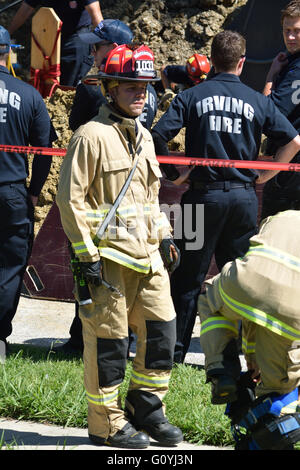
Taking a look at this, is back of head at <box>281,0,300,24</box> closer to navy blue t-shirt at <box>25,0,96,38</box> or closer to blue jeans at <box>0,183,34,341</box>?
blue jeans at <box>0,183,34,341</box>

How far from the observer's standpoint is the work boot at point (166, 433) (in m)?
4.21

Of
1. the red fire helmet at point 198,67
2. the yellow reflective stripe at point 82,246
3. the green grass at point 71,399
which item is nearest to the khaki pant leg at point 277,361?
the green grass at point 71,399

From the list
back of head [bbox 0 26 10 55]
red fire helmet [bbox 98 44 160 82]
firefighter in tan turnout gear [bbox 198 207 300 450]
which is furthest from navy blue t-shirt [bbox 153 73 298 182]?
firefighter in tan turnout gear [bbox 198 207 300 450]

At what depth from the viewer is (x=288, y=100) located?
19.2ft

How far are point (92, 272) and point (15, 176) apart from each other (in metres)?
1.81

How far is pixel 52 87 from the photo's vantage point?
27.9 feet

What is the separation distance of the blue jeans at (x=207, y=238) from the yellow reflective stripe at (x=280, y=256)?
2211 mm

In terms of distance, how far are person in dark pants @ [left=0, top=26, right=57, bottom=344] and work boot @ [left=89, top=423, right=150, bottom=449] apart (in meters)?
1.82

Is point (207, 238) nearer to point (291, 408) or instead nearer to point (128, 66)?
point (128, 66)

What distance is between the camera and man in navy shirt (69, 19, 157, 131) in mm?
5293

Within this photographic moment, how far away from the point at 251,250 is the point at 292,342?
40 cm

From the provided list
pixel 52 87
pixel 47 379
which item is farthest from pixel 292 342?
pixel 52 87

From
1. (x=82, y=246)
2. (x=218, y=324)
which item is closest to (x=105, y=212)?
(x=82, y=246)

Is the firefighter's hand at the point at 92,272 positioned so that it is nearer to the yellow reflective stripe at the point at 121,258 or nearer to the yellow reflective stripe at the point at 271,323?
the yellow reflective stripe at the point at 121,258
